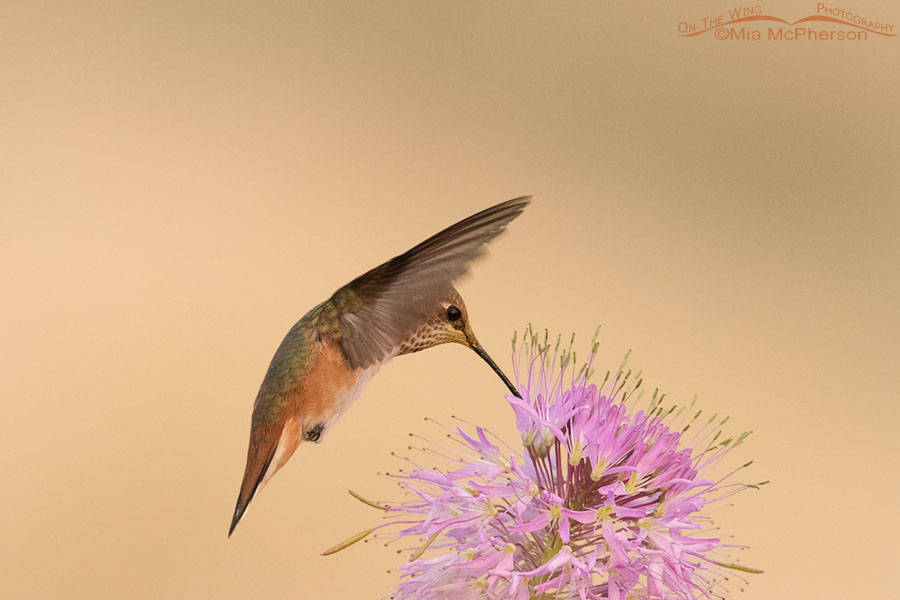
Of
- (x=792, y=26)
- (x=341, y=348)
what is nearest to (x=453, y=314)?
(x=341, y=348)

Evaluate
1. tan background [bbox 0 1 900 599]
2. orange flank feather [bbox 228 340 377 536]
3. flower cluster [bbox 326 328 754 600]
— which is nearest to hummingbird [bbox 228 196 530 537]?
orange flank feather [bbox 228 340 377 536]

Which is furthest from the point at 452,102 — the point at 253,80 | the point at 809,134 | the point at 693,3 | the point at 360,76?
the point at 809,134

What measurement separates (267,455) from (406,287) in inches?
9.8

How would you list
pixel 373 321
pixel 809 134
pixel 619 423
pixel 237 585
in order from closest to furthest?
pixel 619 423 < pixel 373 321 < pixel 237 585 < pixel 809 134

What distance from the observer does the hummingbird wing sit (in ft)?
2.36

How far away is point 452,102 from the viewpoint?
55.2 inches

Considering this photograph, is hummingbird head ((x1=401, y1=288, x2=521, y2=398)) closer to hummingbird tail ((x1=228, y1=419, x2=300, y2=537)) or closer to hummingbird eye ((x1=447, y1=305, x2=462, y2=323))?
hummingbird eye ((x1=447, y1=305, x2=462, y2=323))

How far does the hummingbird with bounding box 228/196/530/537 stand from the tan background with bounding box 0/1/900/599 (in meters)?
0.30

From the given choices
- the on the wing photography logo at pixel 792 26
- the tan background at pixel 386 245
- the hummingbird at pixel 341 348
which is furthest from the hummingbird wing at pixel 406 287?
the on the wing photography logo at pixel 792 26

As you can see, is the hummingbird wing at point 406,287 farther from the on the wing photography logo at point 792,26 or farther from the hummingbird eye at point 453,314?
the on the wing photography logo at point 792,26

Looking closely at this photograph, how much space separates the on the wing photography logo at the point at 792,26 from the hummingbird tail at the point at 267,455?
3.17ft

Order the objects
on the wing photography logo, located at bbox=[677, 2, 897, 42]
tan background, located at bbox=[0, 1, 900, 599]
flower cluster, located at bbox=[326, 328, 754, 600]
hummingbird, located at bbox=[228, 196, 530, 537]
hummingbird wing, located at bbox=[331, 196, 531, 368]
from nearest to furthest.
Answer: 1. flower cluster, located at bbox=[326, 328, 754, 600]
2. hummingbird wing, located at bbox=[331, 196, 531, 368]
3. hummingbird, located at bbox=[228, 196, 530, 537]
4. tan background, located at bbox=[0, 1, 900, 599]
5. on the wing photography logo, located at bbox=[677, 2, 897, 42]

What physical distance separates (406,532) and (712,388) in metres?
0.80

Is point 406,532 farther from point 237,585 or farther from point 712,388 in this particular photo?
point 712,388
